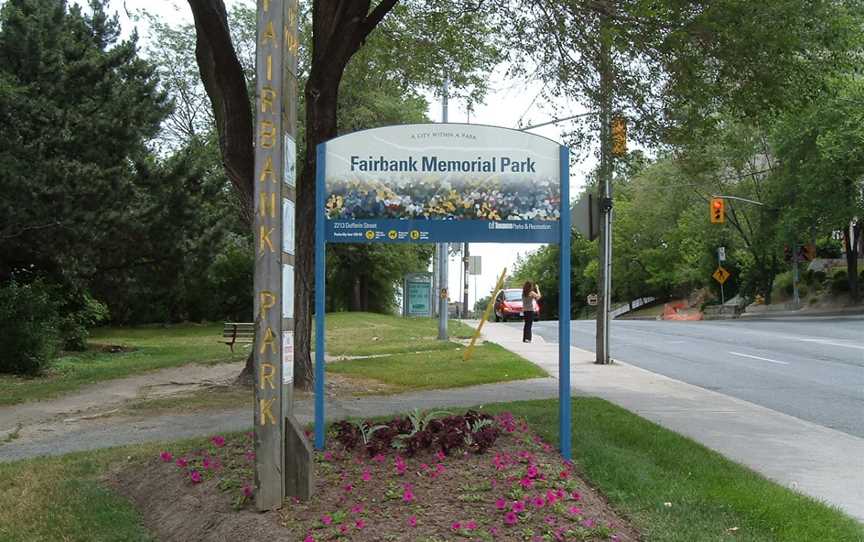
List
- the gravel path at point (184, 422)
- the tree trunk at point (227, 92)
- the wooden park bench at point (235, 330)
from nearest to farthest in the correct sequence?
the gravel path at point (184, 422) < the tree trunk at point (227, 92) < the wooden park bench at point (235, 330)

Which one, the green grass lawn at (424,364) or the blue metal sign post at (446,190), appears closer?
the blue metal sign post at (446,190)

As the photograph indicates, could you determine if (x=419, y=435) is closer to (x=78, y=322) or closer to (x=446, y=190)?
(x=446, y=190)

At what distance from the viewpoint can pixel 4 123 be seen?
1598 cm

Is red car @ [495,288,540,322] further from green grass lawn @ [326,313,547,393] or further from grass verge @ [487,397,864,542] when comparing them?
grass verge @ [487,397,864,542]

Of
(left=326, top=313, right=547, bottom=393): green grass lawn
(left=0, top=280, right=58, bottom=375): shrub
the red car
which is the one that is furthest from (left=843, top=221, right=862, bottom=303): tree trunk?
(left=0, top=280, right=58, bottom=375): shrub

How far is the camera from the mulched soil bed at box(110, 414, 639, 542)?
14.2ft

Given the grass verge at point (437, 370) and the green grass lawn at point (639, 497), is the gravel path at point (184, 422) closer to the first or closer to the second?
the green grass lawn at point (639, 497)

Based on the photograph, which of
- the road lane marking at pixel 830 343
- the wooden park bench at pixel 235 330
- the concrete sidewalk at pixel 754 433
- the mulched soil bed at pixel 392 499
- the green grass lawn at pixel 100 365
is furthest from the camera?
the wooden park bench at pixel 235 330

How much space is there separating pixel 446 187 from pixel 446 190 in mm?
23

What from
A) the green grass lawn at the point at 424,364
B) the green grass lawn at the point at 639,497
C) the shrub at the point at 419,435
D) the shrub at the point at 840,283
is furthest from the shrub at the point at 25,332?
the shrub at the point at 840,283

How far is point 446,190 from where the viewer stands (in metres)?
6.00

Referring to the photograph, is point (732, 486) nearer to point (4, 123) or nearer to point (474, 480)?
point (474, 480)

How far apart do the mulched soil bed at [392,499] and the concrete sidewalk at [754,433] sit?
1.95 m

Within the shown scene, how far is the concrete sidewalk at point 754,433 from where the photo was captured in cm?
614
